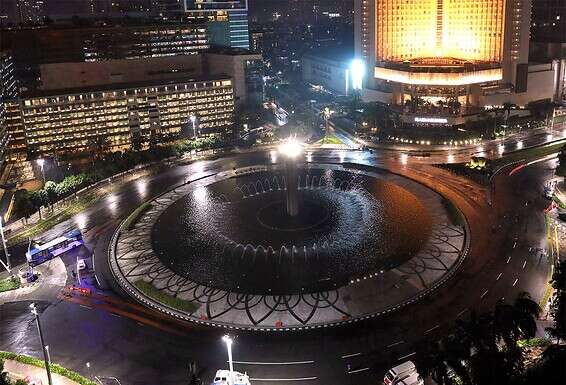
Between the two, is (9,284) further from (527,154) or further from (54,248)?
(527,154)

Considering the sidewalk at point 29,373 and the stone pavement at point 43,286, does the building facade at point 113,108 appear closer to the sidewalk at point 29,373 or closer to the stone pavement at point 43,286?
the stone pavement at point 43,286

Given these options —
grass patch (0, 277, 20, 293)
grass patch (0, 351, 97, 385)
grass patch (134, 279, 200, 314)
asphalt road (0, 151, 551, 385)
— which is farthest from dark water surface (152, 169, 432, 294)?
grass patch (0, 351, 97, 385)

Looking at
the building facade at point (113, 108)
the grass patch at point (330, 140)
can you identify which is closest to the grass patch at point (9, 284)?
the building facade at point (113, 108)

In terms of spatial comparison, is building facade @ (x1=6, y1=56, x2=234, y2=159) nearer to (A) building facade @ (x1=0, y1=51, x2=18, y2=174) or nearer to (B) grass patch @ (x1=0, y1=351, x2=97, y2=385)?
(A) building facade @ (x1=0, y1=51, x2=18, y2=174)

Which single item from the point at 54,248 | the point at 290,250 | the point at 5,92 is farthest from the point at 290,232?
the point at 5,92

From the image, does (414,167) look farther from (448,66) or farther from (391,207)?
(448,66)
